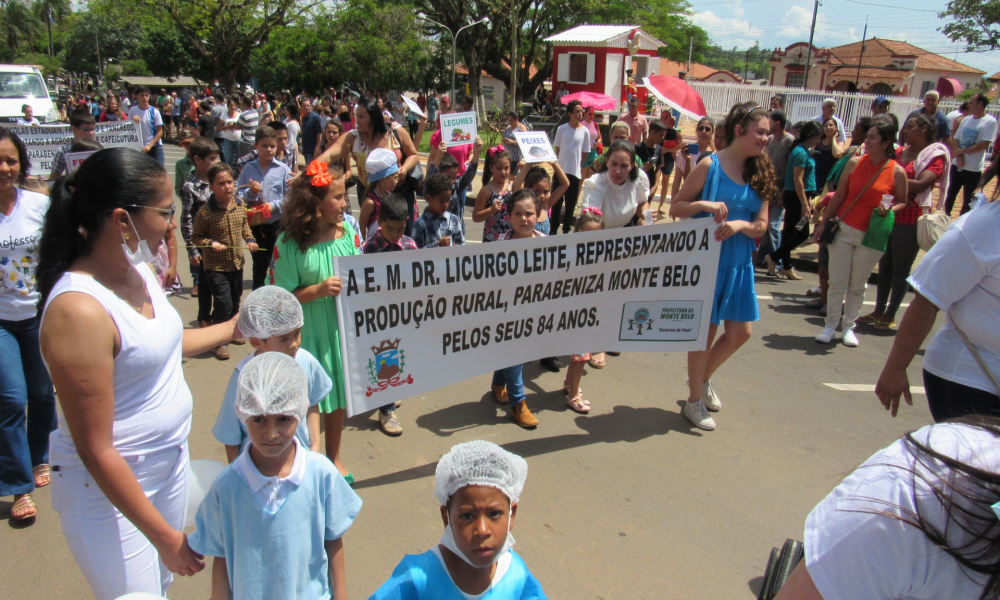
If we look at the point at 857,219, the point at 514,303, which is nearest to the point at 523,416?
the point at 514,303

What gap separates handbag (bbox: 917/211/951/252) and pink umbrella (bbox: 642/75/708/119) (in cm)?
794

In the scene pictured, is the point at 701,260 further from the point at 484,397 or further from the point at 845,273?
the point at 845,273

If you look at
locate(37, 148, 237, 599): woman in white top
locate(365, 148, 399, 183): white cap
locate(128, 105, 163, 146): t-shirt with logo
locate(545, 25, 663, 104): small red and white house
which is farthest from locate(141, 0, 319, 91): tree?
locate(37, 148, 237, 599): woman in white top

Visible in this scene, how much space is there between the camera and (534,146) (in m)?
7.56

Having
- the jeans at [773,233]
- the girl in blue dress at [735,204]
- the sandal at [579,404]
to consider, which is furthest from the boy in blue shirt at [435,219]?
the jeans at [773,233]

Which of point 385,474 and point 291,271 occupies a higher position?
point 291,271

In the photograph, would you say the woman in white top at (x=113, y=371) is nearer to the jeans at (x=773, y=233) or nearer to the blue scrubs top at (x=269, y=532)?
the blue scrubs top at (x=269, y=532)

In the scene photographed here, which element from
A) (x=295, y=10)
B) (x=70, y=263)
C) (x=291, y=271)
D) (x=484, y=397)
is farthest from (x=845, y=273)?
(x=295, y=10)

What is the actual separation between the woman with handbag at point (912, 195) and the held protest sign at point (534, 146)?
3666 millimetres

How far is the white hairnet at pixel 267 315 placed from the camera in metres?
2.37

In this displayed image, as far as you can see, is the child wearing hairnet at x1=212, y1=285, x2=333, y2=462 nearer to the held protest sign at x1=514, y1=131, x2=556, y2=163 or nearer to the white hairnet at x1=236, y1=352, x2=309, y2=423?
the white hairnet at x1=236, y1=352, x2=309, y2=423

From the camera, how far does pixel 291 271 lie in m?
3.28

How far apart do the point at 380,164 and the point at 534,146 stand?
2644 millimetres

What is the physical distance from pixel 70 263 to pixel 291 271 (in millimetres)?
1415
